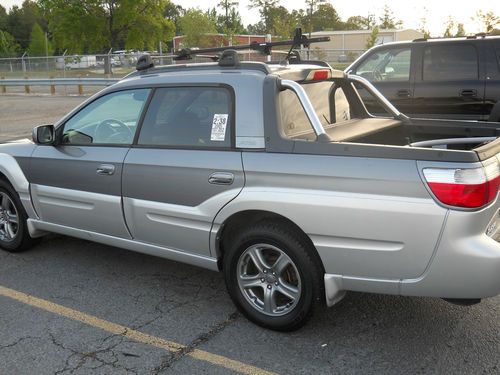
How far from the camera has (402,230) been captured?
2.96m

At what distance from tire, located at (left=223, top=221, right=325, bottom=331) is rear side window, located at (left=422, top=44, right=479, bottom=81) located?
5.15 m

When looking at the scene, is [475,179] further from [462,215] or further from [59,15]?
[59,15]

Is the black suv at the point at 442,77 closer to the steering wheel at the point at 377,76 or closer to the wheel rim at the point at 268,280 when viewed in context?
the steering wheel at the point at 377,76

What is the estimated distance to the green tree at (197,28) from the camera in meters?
48.1

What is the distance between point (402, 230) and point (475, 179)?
0.46 m

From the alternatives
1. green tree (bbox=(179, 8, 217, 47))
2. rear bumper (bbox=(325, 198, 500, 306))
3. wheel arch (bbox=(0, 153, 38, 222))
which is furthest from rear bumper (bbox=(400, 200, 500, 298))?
green tree (bbox=(179, 8, 217, 47))

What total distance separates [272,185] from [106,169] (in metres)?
1.50

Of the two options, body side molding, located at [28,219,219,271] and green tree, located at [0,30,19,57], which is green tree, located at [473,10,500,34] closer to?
body side molding, located at [28,219,219,271]

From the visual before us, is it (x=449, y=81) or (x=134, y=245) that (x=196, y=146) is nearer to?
(x=134, y=245)

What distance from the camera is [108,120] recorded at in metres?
4.48

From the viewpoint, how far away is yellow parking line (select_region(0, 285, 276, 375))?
3.19 m

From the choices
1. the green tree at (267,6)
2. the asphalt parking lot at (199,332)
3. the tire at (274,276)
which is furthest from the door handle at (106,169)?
the green tree at (267,6)

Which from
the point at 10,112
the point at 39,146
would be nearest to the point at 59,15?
the point at 10,112

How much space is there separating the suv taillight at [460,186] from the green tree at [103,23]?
175 ft
